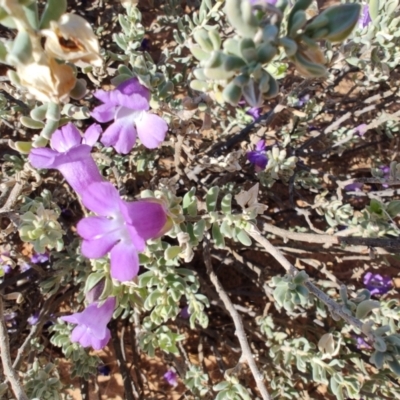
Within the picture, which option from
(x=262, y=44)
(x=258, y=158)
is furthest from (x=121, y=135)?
(x=258, y=158)

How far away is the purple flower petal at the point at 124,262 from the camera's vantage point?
981mm

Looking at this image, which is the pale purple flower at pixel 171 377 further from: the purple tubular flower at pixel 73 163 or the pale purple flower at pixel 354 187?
the purple tubular flower at pixel 73 163

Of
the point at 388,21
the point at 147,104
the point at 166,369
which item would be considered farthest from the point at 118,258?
the point at 166,369

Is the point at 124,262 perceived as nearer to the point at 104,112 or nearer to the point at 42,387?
the point at 104,112

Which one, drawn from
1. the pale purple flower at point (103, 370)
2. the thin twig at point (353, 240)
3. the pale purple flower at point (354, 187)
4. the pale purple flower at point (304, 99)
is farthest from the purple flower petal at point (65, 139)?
the pale purple flower at point (103, 370)

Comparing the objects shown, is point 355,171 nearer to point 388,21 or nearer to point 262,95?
point 388,21

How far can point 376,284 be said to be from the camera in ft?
7.82

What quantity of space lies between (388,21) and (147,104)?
27.8 inches

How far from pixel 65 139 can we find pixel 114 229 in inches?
11.8

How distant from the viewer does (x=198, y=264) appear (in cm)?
246

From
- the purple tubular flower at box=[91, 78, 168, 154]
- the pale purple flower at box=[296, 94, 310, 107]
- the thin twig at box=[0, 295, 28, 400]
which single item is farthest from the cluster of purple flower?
the pale purple flower at box=[296, 94, 310, 107]

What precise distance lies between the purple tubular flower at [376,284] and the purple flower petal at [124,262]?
5.21ft

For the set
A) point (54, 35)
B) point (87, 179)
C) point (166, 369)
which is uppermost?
point (54, 35)

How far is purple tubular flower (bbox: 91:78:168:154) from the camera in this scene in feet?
3.69
